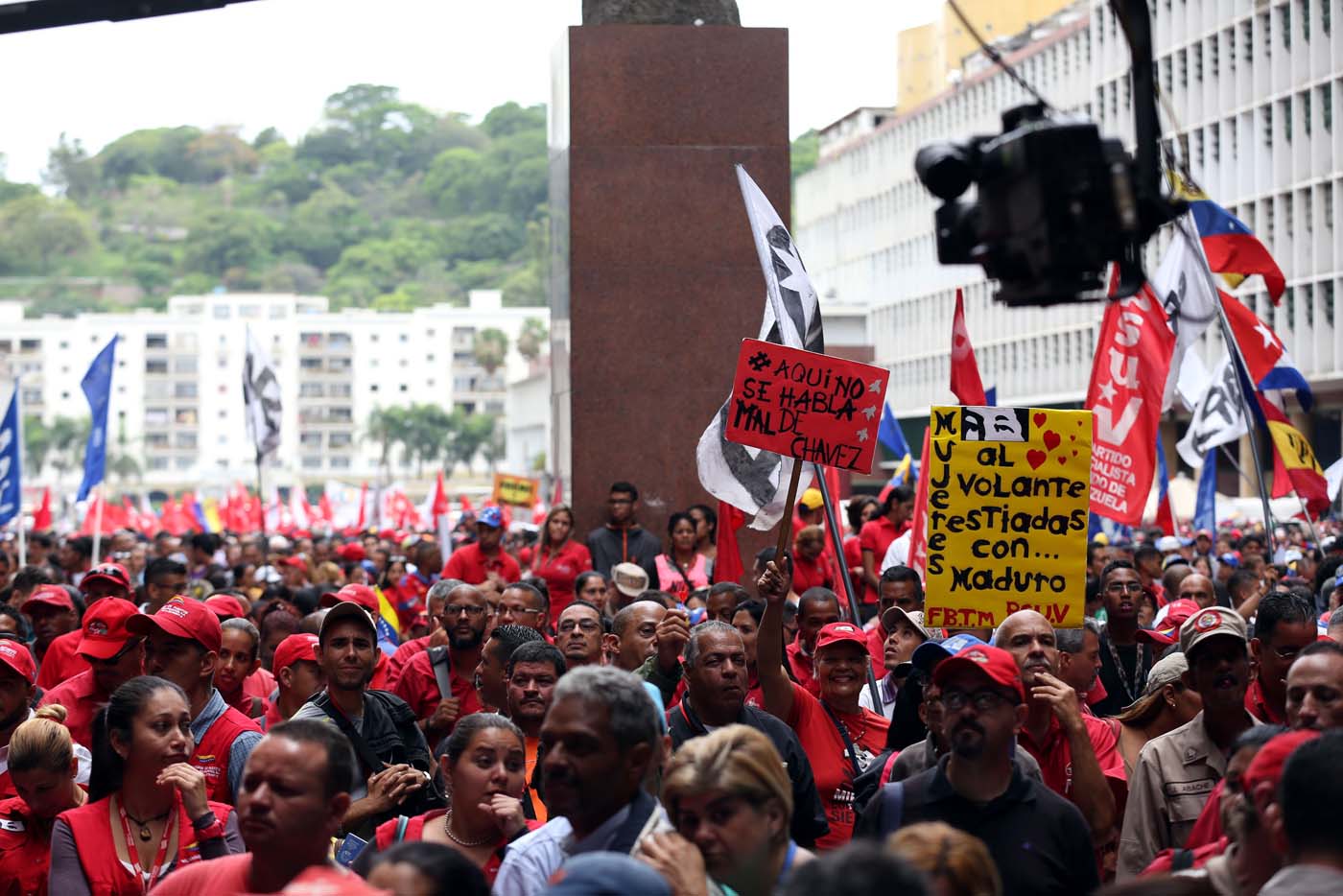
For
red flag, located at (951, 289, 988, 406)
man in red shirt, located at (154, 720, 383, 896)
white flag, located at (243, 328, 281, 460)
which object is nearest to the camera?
man in red shirt, located at (154, 720, 383, 896)

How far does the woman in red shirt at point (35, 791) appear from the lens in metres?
6.66

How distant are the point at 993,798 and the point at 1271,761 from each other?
1183 mm

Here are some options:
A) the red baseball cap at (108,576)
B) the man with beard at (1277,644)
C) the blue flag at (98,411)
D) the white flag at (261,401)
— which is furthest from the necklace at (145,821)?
the white flag at (261,401)

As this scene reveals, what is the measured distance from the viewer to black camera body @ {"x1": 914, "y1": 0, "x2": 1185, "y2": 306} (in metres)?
5.47

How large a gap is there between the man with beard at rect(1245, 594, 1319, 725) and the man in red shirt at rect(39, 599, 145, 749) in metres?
4.26

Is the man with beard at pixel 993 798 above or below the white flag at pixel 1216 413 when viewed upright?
below

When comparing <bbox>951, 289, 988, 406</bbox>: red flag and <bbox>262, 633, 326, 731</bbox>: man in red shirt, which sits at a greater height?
<bbox>951, 289, 988, 406</bbox>: red flag

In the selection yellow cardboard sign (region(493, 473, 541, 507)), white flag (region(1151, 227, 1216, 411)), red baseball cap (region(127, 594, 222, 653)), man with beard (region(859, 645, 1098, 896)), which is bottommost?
man with beard (region(859, 645, 1098, 896))

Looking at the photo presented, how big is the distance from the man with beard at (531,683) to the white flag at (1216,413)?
1385 cm

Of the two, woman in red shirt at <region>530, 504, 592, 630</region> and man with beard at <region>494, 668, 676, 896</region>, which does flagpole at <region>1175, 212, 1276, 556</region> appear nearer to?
woman in red shirt at <region>530, 504, 592, 630</region>

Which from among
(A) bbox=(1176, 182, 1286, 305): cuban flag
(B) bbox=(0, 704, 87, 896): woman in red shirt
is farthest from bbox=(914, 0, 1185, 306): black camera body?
(A) bbox=(1176, 182, 1286, 305): cuban flag

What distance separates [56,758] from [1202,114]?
190ft

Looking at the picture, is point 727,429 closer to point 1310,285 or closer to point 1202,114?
point 1310,285

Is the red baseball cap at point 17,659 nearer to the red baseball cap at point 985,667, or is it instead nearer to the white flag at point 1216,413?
the red baseball cap at point 985,667
